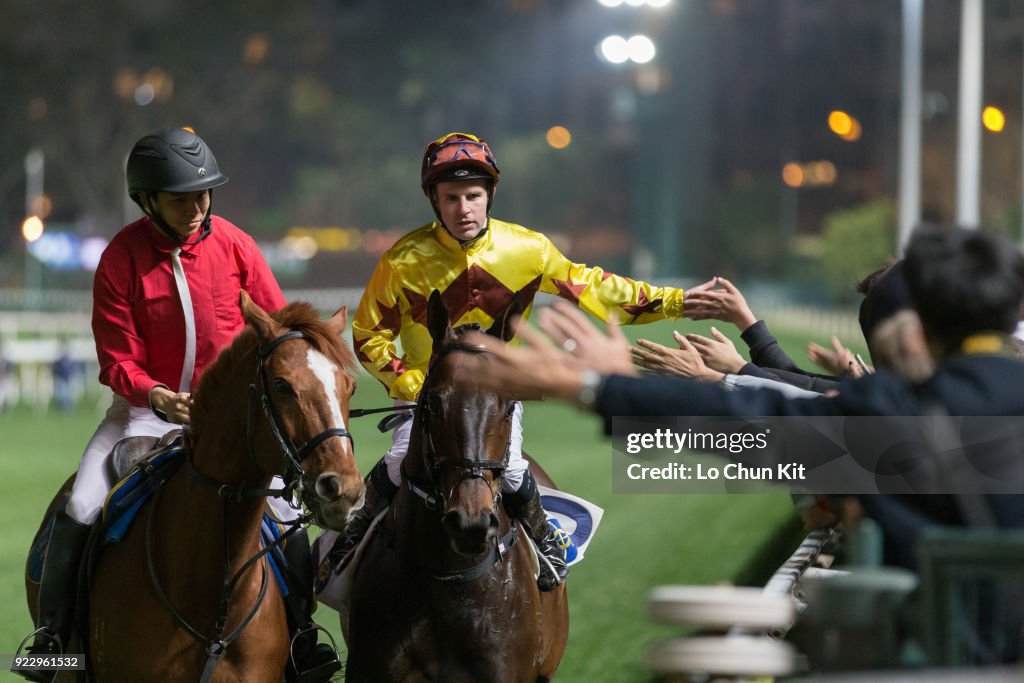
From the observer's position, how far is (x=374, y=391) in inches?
1120

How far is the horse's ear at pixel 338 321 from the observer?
14.1 feet

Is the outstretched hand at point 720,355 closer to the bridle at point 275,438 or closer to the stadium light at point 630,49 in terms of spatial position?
the bridle at point 275,438

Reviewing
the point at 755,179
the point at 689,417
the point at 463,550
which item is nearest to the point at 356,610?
the point at 463,550

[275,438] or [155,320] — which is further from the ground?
[155,320]

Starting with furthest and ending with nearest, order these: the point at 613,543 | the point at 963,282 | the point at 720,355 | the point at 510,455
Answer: the point at 613,543
the point at 510,455
the point at 720,355
the point at 963,282

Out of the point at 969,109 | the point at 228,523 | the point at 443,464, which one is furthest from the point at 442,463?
the point at 969,109

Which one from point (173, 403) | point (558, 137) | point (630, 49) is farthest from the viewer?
point (558, 137)

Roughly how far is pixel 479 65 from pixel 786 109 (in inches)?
692

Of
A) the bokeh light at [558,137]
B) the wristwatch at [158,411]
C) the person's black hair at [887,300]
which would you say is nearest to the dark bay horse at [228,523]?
the wristwatch at [158,411]

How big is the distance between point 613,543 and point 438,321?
25.7 ft

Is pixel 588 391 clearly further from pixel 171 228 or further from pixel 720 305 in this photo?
pixel 171 228

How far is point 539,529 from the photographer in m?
4.89

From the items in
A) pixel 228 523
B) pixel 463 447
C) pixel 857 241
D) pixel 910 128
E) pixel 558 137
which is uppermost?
pixel 558 137

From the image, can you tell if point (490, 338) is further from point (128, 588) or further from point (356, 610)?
point (128, 588)
